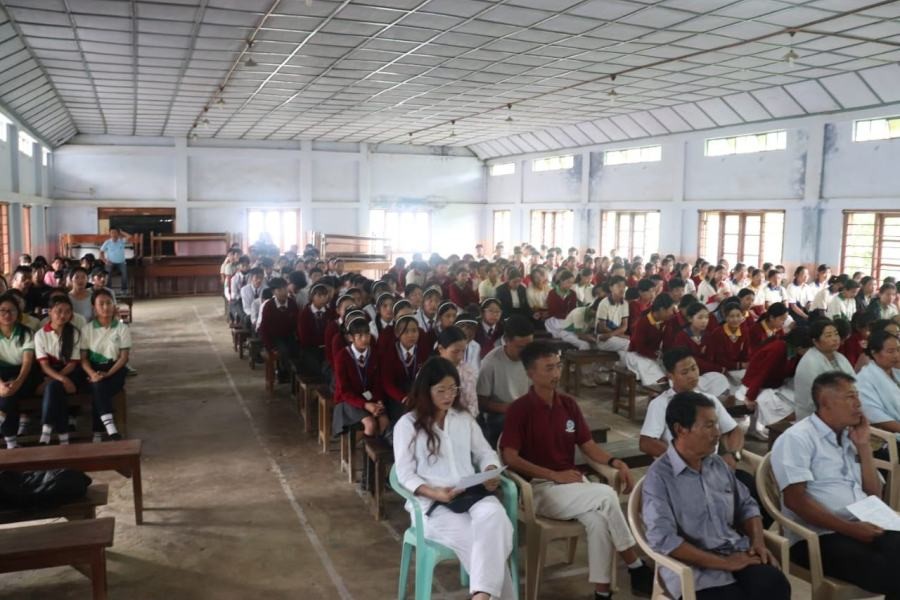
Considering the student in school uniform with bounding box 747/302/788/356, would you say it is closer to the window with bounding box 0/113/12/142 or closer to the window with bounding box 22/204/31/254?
the window with bounding box 0/113/12/142

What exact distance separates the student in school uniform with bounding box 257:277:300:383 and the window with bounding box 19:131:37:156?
8.77m

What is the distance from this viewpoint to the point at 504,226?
21844mm

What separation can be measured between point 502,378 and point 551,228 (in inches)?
590

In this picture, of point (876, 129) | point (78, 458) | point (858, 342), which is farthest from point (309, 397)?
point (876, 129)

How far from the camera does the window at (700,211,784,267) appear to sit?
12758 millimetres

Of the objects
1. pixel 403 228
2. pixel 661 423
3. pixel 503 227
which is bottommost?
pixel 661 423

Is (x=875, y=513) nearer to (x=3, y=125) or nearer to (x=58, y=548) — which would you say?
(x=58, y=548)

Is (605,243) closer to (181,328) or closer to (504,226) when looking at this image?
(504,226)

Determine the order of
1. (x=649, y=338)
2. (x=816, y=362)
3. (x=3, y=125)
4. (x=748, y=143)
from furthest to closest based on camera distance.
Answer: (x=748, y=143) < (x=3, y=125) < (x=649, y=338) < (x=816, y=362)

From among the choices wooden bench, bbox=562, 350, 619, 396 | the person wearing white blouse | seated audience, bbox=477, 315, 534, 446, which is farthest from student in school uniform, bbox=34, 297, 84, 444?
wooden bench, bbox=562, 350, 619, 396

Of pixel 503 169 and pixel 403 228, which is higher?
pixel 503 169

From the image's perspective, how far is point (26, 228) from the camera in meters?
14.0

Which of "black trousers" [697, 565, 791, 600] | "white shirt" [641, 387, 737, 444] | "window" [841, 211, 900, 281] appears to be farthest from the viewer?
"window" [841, 211, 900, 281]

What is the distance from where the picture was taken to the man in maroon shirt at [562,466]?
3.37 m
